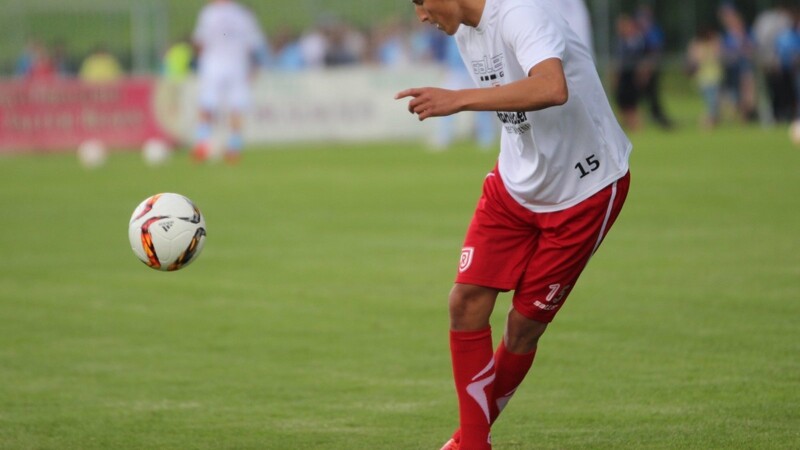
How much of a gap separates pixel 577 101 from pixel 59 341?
454cm

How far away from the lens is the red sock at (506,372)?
19.6 ft

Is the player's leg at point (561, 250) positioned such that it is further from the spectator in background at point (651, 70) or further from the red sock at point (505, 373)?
the spectator in background at point (651, 70)

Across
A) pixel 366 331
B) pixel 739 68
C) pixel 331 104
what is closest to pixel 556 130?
pixel 366 331

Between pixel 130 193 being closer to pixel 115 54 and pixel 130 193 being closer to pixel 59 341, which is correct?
pixel 59 341

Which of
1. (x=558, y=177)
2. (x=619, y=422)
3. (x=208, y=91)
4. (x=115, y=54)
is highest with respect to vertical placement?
(x=115, y=54)

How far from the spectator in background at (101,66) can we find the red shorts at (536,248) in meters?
27.3

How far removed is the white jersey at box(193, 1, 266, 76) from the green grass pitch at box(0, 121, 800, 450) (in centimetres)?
740

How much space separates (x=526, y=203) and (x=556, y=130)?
13.8 inches

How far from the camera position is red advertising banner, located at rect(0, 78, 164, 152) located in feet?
88.0

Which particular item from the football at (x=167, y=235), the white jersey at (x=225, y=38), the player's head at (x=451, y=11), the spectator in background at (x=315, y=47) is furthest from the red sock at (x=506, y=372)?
the spectator in background at (x=315, y=47)

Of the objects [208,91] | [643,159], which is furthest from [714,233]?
[208,91]

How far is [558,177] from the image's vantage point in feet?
18.6

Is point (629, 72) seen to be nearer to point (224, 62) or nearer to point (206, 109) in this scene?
point (224, 62)

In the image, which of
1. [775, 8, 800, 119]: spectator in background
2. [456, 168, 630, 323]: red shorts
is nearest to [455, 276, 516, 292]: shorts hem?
[456, 168, 630, 323]: red shorts
